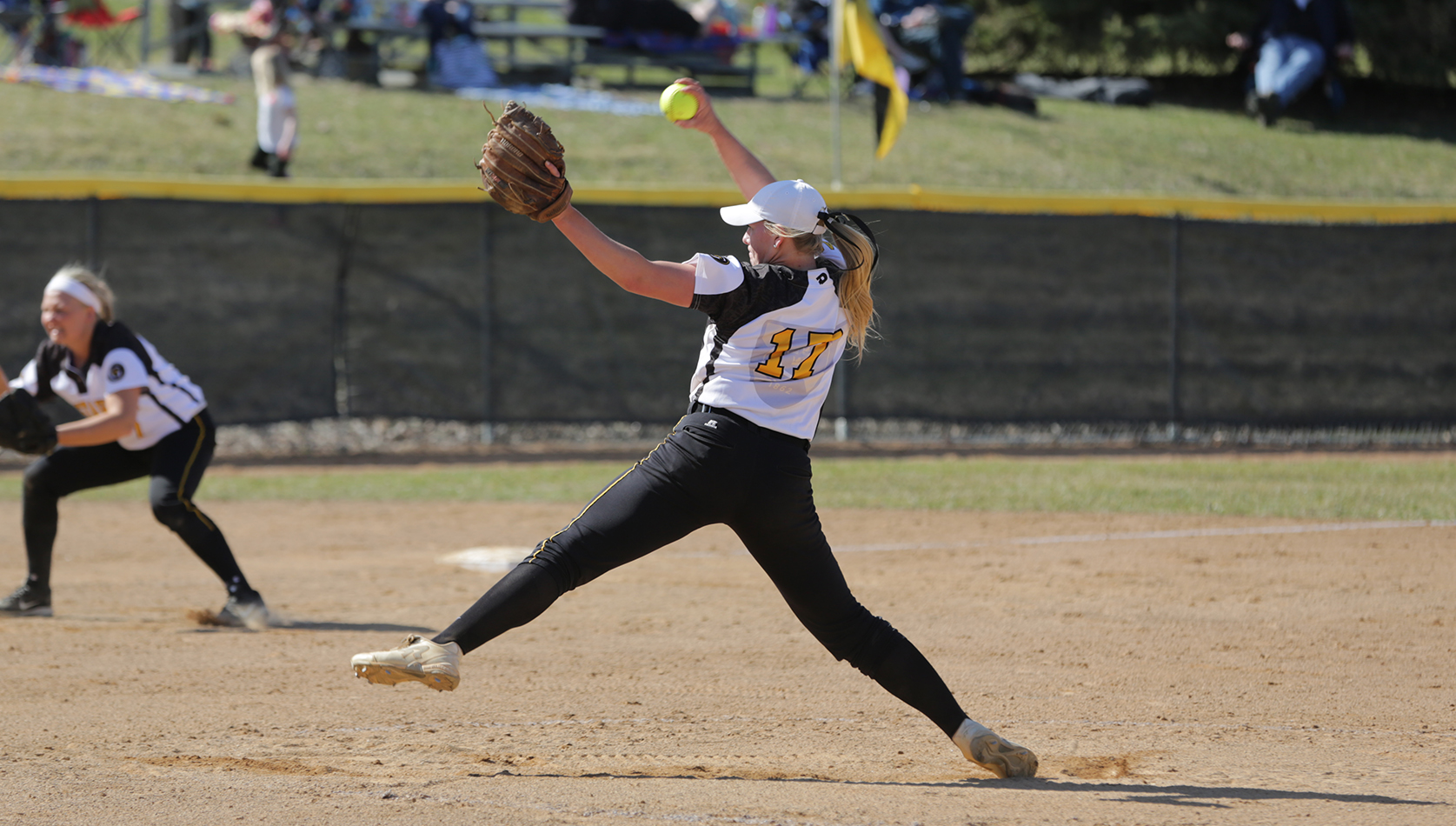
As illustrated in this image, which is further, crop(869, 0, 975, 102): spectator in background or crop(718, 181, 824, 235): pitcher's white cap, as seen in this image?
crop(869, 0, 975, 102): spectator in background

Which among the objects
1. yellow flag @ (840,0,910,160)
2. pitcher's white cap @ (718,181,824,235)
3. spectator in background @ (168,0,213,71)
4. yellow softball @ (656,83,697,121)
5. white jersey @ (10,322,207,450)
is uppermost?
spectator in background @ (168,0,213,71)

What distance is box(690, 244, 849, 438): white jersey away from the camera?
3830 millimetres

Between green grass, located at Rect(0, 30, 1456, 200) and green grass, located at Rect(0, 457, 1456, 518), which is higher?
green grass, located at Rect(0, 30, 1456, 200)

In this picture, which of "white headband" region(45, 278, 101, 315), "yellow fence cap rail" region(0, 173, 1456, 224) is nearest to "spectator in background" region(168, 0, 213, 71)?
"yellow fence cap rail" region(0, 173, 1456, 224)

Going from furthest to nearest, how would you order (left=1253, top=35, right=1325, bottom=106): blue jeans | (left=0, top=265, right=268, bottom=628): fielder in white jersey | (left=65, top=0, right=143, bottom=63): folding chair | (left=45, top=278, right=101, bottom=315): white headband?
(left=1253, top=35, right=1325, bottom=106): blue jeans → (left=65, top=0, right=143, bottom=63): folding chair → (left=0, top=265, right=268, bottom=628): fielder in white jersey → (left=45, top=278, right=101, bottom=315): white headband

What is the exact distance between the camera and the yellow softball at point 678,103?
4.38 metres

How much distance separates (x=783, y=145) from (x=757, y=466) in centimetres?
1719

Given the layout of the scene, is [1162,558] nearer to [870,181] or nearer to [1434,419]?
[1434,419]

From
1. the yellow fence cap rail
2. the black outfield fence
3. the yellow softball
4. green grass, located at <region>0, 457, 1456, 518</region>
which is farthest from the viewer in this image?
the black outfield fence

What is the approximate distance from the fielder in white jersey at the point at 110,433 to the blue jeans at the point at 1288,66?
22.7 m

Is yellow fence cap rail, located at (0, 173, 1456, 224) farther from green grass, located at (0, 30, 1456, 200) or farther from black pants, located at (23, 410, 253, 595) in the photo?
black pants, located at (23, 410, 253, 595)

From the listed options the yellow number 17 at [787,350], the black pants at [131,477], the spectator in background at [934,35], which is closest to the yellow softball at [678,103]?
the yellow number 17 at [787,350]

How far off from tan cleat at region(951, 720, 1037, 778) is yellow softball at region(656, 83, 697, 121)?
7.20 feet

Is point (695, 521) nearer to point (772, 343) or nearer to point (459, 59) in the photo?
point (772, 343)
